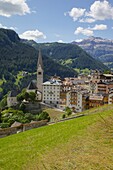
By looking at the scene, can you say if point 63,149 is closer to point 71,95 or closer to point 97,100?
point 97,100

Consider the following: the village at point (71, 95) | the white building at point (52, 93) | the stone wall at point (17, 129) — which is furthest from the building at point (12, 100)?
the stone wall at point (17, 129)

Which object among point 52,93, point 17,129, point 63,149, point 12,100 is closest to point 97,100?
point 52,93

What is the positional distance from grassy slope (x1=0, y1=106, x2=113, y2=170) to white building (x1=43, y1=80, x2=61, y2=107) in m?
80.3

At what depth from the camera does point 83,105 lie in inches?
3401

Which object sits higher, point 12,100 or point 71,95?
point 71,95

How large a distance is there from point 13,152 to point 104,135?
490cm

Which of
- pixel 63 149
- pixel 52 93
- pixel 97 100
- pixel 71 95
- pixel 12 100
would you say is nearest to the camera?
pixel 63 149

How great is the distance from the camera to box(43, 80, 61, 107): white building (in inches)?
3863

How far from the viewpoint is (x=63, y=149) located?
1290 cm

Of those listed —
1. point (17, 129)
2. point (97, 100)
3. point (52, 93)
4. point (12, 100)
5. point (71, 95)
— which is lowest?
point (17, 129)

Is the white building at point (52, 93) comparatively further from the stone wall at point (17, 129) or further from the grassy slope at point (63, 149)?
the grassy slope at point (63, 149)

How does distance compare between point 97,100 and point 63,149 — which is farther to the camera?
point 97,100

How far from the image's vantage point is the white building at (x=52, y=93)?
98.1 meters

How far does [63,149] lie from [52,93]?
282ft
